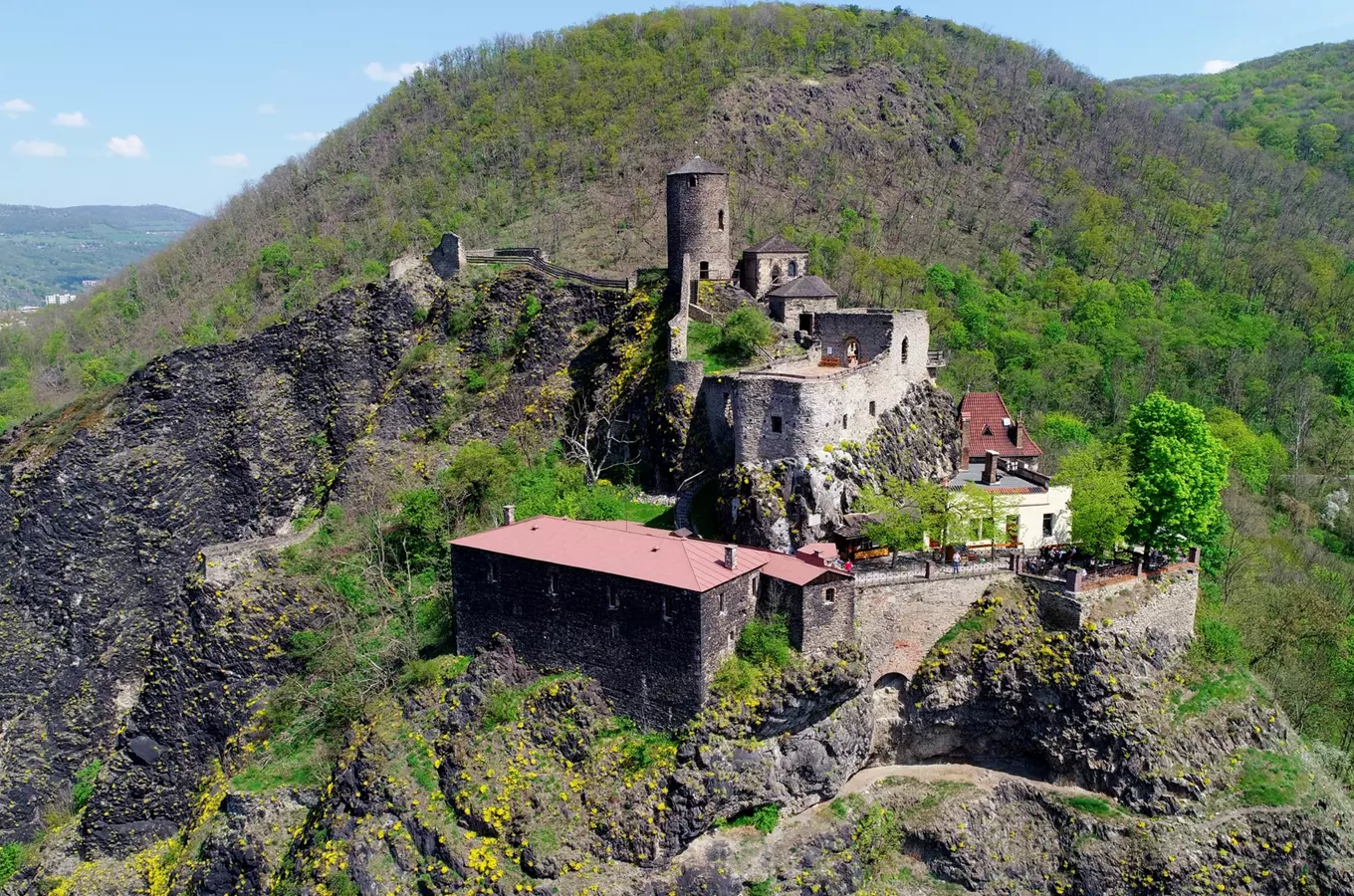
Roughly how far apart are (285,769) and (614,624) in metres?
13.4

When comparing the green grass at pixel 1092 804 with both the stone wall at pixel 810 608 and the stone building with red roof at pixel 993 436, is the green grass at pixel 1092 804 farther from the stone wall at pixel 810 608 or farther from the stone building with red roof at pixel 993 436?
the stone building with red roof at pixel 993 436

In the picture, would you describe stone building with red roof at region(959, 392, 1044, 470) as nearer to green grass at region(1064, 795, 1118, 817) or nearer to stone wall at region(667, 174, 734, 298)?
stone wall at region(667, 174, 734, 298)

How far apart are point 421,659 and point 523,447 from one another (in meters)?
12.9

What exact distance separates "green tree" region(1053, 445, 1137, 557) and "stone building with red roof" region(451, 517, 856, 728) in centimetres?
911

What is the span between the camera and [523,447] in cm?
4197

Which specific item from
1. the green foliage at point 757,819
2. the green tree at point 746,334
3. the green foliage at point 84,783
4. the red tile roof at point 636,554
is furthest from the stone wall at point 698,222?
the green foliage at point 84,783

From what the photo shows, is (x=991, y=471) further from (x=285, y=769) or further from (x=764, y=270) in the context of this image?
(x=285, y=769)

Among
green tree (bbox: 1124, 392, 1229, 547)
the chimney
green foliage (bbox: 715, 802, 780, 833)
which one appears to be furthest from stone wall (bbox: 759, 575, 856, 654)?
green tree (bbox: 1124, 392, 1229, 547)

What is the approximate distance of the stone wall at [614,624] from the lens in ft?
85.0

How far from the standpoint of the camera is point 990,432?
3781 centimetres

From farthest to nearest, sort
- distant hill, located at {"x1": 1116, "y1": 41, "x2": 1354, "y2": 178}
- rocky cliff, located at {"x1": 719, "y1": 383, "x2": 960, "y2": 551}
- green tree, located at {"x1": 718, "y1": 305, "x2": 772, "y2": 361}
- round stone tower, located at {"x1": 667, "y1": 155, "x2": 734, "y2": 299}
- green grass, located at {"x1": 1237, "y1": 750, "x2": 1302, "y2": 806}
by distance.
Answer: distant hill, located at {"x1": 1116, "y1": 41, "x2": 1354, "y2": 178} → round stone tower, located at {"x1": 667, "y1": 155, "x2": 734, "y2": 299} → green tree, located at {"x1": 718, "y1": 305, "x2": 772, "y2": 361} → rocky cliff, located at {"x1": 719, "y1": 383, "x2": 960, "y2": 551} → green grass, located at {"x1": 1237, "y1": 750, "x2": 1302, "y2": 806}

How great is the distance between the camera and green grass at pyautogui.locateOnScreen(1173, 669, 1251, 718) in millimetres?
29984

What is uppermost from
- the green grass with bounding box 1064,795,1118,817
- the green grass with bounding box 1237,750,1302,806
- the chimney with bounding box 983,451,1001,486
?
the chimney with bounding box 983,451,1001,486

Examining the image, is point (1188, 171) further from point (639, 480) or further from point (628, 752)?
point (628, 752)
